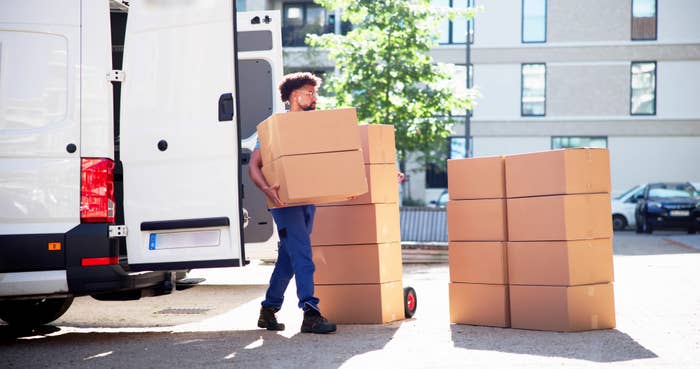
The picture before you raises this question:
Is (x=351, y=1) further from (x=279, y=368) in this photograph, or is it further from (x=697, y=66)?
(x=697, y=66)

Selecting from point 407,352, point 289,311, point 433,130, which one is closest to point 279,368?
point 407,352

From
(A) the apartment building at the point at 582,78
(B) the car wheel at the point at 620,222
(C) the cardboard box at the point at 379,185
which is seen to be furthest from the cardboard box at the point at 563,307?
(A) the apartment building at the point at 582,78

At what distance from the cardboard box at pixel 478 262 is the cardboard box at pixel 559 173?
1.40 feet

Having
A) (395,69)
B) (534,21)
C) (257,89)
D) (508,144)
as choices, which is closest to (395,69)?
(395,69)

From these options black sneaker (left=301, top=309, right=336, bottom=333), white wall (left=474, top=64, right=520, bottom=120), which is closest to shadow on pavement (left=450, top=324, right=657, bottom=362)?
black sneaker (left=301, top=309, right=336, bottom=333)

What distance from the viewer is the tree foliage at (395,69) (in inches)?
845

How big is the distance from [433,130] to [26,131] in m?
16.1

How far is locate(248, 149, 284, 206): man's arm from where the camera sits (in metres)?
6.62

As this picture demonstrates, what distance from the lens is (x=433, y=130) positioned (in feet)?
71.9

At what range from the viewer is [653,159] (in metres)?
37.8

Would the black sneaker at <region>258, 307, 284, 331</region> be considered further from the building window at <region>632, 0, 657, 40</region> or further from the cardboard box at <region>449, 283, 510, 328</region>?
the building window at <region>632, 0, 657, 40</region>

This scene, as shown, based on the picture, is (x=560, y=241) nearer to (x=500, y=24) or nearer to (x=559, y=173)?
(x=559, y=173)

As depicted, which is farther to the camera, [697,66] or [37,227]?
[697,66]

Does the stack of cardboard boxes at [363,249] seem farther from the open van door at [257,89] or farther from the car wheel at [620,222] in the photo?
the car wheel at [620,222]
